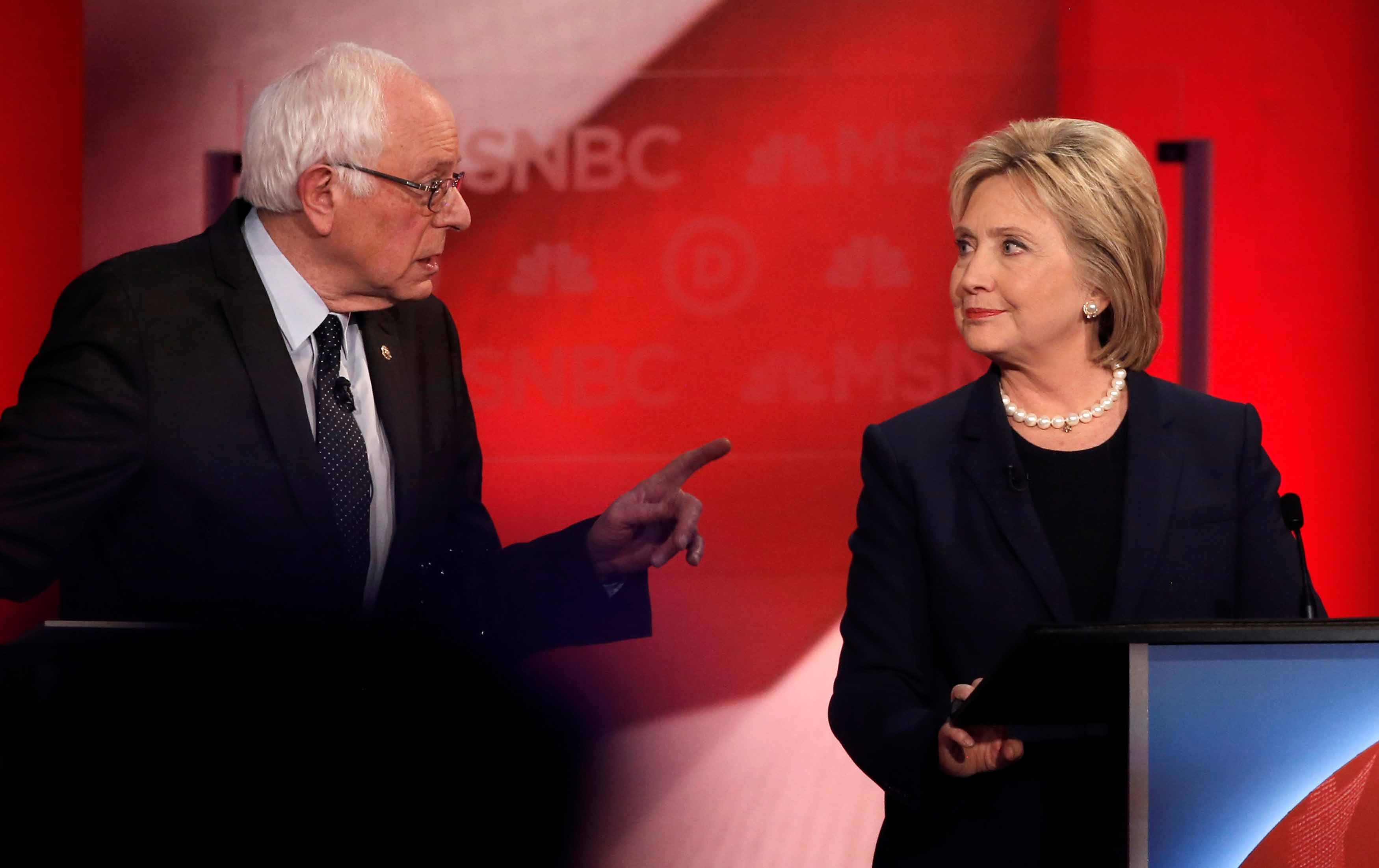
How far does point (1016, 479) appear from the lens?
178 cm

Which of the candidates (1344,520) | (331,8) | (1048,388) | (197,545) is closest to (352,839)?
(197,545)

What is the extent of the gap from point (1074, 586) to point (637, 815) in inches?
78.8

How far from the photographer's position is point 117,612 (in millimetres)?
2053

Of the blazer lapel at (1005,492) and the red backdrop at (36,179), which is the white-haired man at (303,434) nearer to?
the blazer lapel at (1005,492)

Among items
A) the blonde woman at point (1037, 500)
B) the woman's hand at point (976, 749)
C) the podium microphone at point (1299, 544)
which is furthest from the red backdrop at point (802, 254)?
the woman's hand at point (976, 749)

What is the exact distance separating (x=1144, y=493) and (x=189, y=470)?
1.36m

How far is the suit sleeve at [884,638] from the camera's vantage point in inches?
65.9

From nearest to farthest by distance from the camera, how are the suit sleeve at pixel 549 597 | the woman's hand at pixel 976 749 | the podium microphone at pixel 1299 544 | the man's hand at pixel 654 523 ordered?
the woman's hand at pixel 976 749 < the podium microphone at pixel 1299 544 < the man's hand at pixel 654 523 < the suit sleeve at pixel 549 597

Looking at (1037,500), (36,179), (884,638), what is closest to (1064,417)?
(1037,500)

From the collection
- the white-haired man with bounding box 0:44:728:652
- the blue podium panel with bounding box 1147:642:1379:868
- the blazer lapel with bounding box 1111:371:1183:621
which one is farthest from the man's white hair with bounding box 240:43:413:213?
the blue podium panel with bounding box 1147:642:1379:868

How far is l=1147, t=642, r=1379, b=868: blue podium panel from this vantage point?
1.25 meters

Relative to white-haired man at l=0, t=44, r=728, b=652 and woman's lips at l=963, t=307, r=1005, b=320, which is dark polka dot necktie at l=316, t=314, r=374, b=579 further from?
woman's lips at l=963, t=307, r=1005, b=320

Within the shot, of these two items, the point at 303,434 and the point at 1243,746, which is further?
the point at 303,434

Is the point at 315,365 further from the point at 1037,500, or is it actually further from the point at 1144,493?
the point at 1144,493
